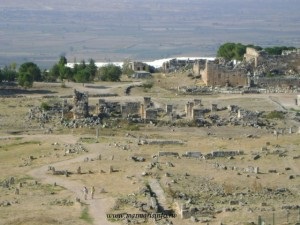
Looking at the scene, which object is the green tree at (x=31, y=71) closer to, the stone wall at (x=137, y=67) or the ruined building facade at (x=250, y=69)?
the ruined building facade at (x=250, y=69)

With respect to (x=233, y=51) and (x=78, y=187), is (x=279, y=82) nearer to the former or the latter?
(x=233, y=51)

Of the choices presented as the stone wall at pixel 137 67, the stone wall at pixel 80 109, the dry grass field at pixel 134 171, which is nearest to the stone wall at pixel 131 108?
the stone wall at pixel 80 109

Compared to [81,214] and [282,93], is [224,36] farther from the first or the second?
[81,214]

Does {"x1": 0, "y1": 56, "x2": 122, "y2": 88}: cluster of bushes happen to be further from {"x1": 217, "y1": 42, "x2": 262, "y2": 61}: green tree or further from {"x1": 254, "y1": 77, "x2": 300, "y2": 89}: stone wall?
{"x1": 254, "y1": 77, "x2": 300, "y2": 89}: stone wall

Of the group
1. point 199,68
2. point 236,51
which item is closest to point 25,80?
point 199,68

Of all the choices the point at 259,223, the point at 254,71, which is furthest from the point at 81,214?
the point at 254,71

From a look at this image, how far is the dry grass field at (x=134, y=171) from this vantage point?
111 ft

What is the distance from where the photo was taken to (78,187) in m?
38.0

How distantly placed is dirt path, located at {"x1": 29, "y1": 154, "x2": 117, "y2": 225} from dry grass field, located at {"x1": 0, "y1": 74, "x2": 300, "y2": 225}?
37mm

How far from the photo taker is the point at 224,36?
181375 millimetres

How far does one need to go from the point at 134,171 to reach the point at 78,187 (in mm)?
3369

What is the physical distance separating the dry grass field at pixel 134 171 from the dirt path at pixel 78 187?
0.04 metres

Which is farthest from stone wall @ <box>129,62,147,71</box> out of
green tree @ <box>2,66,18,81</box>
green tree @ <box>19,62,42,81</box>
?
Result: green tree @ <box>2,66,18,81</box>

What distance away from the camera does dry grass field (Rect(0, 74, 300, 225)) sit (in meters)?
33.8
